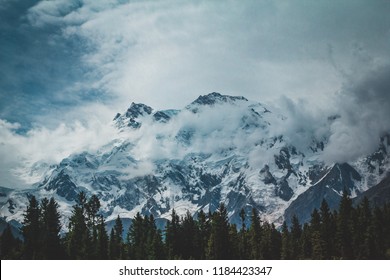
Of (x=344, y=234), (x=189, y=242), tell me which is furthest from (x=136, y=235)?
(x=344, y=234)

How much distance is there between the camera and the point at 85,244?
5603 cm

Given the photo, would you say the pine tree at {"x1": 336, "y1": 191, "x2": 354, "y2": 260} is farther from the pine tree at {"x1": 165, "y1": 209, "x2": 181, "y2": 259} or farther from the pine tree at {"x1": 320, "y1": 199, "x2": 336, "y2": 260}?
the pine tree at {"x1": 165, "y1": 209, "x2": 181, "y2": 259}

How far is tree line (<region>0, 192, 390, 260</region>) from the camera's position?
184 feet

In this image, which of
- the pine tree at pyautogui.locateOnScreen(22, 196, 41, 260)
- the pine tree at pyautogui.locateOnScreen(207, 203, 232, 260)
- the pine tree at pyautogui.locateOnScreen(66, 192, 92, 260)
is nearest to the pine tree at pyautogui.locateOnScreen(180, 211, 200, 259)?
the pine tree at pyautogui.locateOnScreen(207, 203, 232, 260)

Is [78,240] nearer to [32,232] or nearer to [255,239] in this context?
[32,232]

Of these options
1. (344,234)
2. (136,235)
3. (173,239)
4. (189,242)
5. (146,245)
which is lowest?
(146,245)

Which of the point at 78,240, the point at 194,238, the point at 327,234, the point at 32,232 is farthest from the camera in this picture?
the point at 327,234

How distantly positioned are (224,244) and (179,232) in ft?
42.2

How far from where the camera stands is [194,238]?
225 feet

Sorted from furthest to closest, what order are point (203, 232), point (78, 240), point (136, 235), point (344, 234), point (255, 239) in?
1. point (255, 239)
2. point (136, 235)
3. point (203, 232)
4. point (344, 234)
5. point (78, 240)

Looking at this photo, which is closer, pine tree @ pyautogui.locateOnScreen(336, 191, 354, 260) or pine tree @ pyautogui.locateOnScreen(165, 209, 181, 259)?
pine tree @ pyautogui.locateOnScreen(336, 191, 354, 260)

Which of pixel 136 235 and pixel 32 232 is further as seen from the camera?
pixel 136 235

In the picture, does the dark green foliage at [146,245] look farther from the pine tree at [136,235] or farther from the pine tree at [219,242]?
the pine tree at [219,242]
